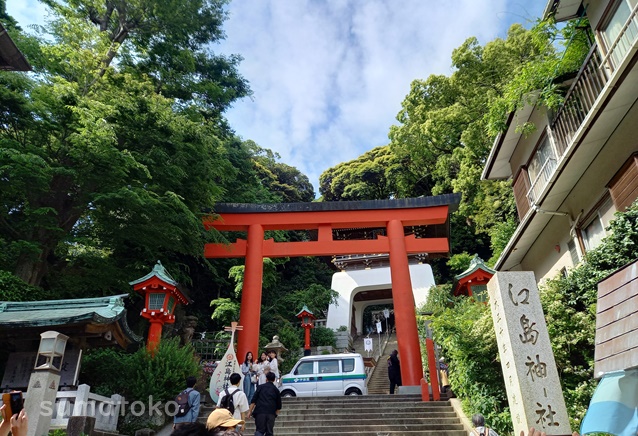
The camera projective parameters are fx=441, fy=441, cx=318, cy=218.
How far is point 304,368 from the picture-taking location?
13.5 m

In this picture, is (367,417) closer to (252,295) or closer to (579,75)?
(252,295)

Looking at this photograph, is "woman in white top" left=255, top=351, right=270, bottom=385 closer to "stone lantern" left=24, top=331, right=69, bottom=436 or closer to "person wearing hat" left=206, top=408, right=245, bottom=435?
"stone lantern" left=24, top=331, right=69, bottom=436

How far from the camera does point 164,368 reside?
10.2 meters

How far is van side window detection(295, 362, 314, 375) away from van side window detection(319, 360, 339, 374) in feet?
1.01

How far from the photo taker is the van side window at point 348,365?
13281mm

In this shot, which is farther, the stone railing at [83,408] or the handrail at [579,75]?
the handrail at [579,75]

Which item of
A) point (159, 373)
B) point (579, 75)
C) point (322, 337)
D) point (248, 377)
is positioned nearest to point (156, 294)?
point (159, 373)

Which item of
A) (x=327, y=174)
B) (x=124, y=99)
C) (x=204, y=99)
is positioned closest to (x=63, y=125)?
(x=124, y=99)

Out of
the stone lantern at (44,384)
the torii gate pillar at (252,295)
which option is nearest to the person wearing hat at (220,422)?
the stone lantern at (44,384)

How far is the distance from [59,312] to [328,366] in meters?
7.57

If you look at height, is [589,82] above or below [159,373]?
above

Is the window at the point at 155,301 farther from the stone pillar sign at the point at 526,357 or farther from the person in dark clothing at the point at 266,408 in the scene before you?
the stone pillar sign at the point at 526,357

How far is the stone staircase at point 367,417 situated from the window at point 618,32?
756cm

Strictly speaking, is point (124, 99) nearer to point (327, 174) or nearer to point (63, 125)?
point (63, 125)
